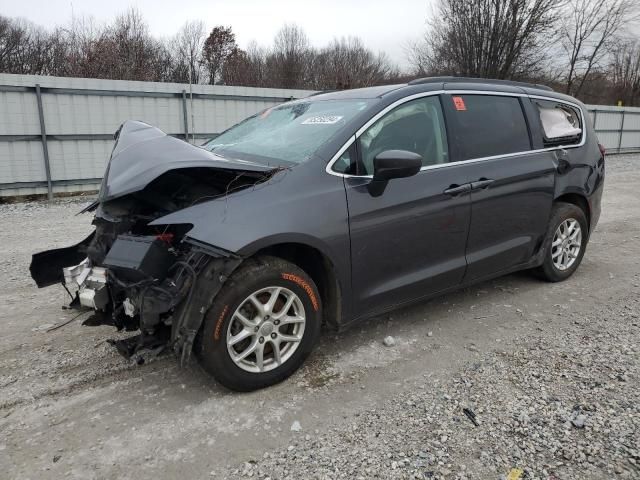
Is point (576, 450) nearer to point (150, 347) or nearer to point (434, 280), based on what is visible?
point (434, 280)

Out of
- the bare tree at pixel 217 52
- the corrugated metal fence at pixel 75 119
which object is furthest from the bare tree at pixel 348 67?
the corrugated metal fence at pixel 75 119

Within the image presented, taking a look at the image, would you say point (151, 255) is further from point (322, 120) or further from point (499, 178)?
point (499, 178)

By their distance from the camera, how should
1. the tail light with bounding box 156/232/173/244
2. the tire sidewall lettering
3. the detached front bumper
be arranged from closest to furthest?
1. the detached front bumper
2. the tail light with bounding box 156/232/173/244
3. the tire sidewall lettering

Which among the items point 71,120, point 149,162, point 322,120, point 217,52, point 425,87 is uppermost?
point 217,52

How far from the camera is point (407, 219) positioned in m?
3.31

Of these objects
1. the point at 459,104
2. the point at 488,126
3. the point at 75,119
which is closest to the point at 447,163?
the point at 459,104

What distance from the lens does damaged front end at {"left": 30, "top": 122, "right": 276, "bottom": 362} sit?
2.61 meters

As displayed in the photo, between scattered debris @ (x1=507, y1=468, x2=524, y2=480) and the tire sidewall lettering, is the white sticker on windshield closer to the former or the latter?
the tire sidewall lettering

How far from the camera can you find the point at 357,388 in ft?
9.78

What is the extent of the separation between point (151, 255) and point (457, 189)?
2.19m

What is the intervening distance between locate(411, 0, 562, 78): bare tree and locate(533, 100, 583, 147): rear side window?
706 inches

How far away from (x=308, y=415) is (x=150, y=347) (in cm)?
96

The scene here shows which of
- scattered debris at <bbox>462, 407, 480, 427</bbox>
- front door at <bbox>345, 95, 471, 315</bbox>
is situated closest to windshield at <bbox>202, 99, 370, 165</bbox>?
front door at <bbox>345, 95, 471, 315</bbox>

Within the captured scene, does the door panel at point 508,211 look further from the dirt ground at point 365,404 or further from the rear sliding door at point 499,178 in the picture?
the dirt ground at point 365,404
